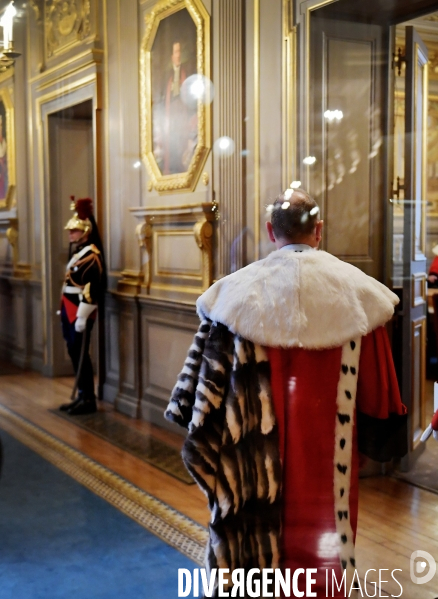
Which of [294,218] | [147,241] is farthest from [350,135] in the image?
[294,218]

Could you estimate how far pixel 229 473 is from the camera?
1869mm

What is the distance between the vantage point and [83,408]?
4.92 meters

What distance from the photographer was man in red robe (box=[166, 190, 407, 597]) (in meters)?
1.78

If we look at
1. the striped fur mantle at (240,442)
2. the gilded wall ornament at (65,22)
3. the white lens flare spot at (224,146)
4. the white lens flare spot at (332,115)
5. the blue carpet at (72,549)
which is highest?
the gilded wall ornament at (65,22)

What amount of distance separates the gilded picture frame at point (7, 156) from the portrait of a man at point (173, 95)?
1.52 metres

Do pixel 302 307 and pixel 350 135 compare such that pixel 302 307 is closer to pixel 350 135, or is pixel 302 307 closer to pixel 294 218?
pixel 294 218

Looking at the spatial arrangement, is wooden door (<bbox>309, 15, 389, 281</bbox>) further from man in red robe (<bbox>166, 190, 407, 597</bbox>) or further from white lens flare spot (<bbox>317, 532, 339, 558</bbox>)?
white lens flare spot (<bbox>317, 532, 339, 558</bbox>)

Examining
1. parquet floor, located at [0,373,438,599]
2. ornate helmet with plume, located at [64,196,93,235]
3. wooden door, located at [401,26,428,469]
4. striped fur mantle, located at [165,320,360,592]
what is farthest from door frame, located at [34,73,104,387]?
striped fur mantle, located at [165,320,360,592]

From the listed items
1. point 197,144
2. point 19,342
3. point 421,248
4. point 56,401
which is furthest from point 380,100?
point 19,342

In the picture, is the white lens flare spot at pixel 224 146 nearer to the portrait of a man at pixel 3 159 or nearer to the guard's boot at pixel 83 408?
the guard's boot at pixel 83 408

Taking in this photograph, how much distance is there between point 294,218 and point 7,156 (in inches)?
168

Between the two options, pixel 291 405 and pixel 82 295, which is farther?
pixel 82 295

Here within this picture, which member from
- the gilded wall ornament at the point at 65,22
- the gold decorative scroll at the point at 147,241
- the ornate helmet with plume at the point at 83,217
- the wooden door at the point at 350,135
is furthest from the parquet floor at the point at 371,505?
the gilded wall ornament at the point at 65,22

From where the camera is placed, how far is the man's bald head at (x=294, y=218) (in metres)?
1.85
